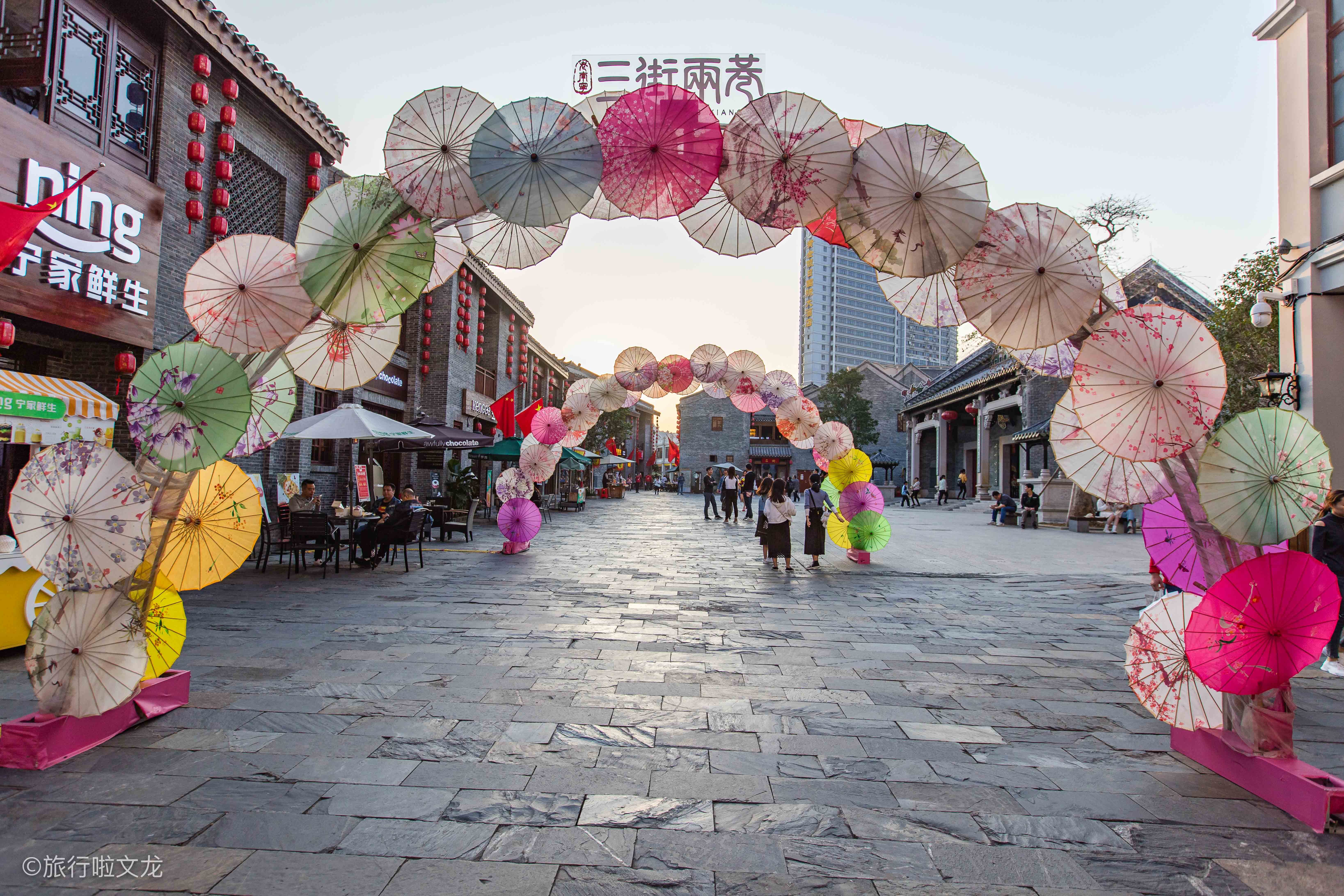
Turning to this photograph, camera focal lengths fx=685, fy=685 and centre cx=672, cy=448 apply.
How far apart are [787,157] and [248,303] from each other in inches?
116

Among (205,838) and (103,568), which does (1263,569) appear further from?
(103,568)

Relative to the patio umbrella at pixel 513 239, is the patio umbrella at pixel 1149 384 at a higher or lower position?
lower

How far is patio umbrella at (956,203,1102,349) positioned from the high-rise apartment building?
4597 inches

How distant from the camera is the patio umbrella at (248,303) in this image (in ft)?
12.0

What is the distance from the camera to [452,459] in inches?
710

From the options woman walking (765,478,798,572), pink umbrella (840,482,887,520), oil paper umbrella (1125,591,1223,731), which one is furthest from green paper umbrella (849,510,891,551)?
oil paper umbrella (1125,591,1223,731)

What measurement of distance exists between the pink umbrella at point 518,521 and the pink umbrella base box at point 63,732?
802 centimetres

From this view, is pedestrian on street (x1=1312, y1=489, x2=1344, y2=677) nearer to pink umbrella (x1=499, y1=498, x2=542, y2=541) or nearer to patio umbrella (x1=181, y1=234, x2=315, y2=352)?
patio umbrella (x1=181, y1=234, x2=315, y2=352)

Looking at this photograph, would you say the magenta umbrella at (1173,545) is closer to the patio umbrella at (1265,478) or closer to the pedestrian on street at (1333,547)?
the patio umbrella at (1265,478)

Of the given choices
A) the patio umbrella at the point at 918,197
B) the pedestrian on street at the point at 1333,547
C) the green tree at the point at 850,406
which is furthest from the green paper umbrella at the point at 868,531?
the green tree at the point at 850,406

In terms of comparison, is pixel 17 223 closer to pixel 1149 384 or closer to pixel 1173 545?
pixel 1149 384

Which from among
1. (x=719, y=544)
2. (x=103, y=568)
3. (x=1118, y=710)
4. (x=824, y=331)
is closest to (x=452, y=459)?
(x=719, y=544)

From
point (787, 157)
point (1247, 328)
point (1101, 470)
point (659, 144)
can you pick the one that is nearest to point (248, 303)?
point (659, 144)

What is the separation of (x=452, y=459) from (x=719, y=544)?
7866 mm
